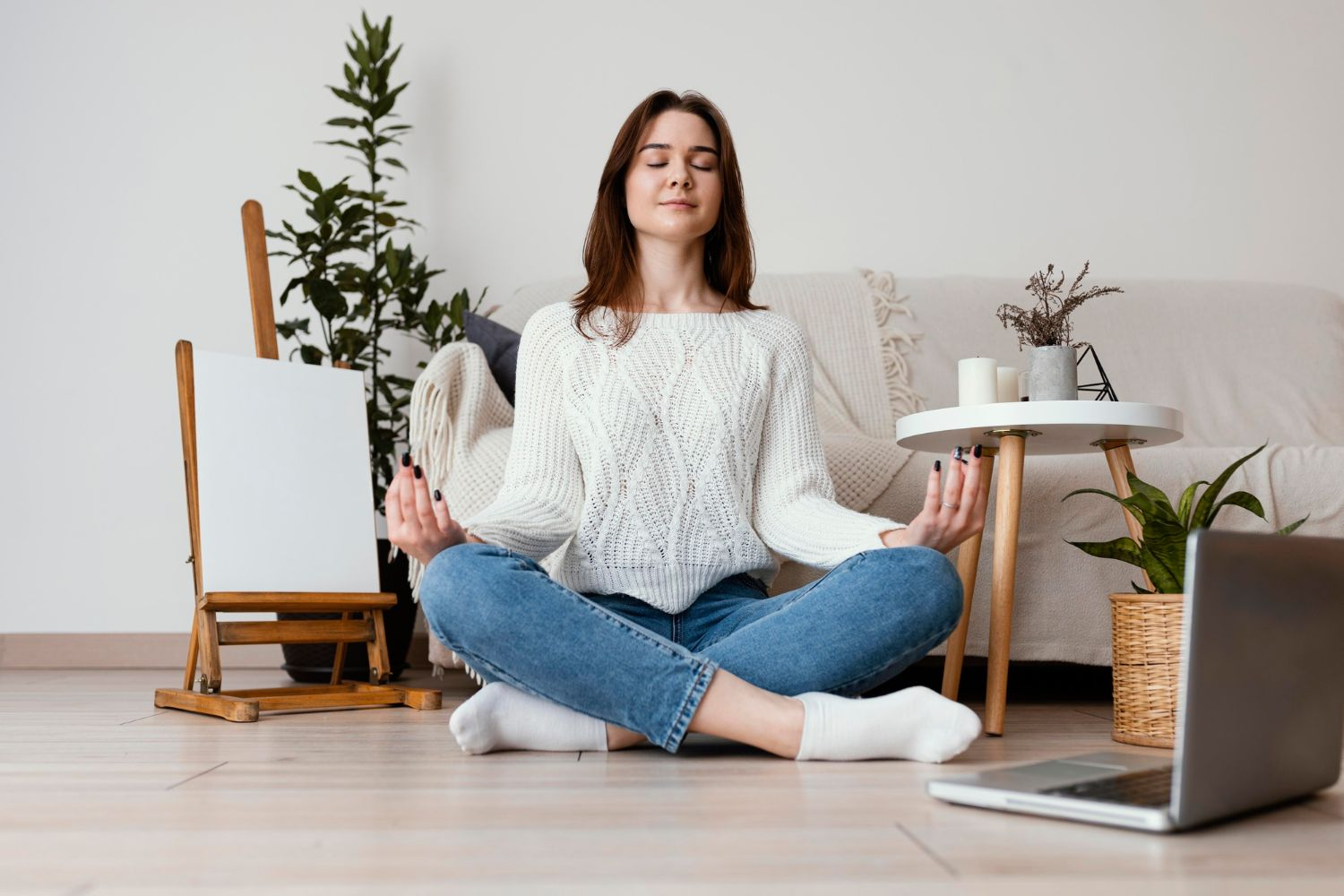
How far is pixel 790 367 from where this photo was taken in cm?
158

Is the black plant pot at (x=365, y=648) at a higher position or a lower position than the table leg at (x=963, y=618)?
lower

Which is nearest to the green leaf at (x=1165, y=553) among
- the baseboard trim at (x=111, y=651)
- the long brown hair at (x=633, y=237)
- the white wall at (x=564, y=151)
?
the long brown hair at (x=633, y=237)

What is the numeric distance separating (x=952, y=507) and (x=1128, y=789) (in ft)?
1.48

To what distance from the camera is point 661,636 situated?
1.27 meters

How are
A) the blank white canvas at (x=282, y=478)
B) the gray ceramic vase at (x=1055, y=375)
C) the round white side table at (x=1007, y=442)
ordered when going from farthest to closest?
1. the blank white canvas at (x=282, y=478)
2. the gray ceramic vase at (x=1055, y=375)
3. the round white side table at (x=1007, y=442)

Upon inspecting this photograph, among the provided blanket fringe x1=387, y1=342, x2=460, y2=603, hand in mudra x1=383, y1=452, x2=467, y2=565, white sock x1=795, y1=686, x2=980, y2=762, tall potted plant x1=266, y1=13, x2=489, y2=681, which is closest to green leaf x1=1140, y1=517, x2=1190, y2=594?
white sock x1=795, y1=686, x2=980, y2=762

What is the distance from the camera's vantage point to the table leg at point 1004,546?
1562 millimetres

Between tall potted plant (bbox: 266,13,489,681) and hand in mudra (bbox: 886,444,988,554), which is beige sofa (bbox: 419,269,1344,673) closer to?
tall potted plant (bbox: 266,13,489,681)

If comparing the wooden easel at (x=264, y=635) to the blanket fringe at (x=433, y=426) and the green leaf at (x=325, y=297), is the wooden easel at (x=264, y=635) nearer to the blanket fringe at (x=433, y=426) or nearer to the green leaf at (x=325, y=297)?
the blanket fringe at (x=433, y=426)

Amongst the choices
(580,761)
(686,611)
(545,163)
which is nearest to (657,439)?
(686,611)

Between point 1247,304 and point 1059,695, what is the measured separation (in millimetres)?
1198

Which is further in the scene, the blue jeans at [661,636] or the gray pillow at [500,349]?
the gray pillow at [500,349]

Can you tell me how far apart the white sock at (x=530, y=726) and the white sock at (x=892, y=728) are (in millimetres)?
241

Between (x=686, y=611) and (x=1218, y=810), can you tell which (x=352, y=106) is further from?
(x=1218, y=810)
